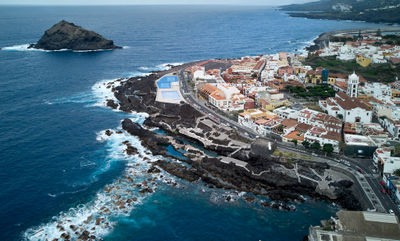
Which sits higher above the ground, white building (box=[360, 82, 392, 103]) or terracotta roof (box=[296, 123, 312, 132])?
white building (box=[360, 82, 392, 103])

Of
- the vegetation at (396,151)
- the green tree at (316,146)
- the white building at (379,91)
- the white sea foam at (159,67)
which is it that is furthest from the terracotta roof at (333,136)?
the white sea foam at (159,67)

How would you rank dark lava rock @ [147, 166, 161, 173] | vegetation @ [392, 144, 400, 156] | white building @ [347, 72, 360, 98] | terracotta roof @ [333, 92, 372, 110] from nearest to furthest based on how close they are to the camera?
vegetation @ [392, 144, 400, 156] → dark lava rock @ [147, 166, 161, 173] → terracotta roof @ [333, 92, 372, 110] → white building @ [347, 72, 360, 98]

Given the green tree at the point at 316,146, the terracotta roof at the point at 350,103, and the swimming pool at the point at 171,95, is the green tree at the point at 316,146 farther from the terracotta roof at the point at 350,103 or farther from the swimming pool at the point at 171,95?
the swimming pool at the point at 171,95

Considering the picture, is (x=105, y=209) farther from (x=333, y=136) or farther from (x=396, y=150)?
(x=396, y=150)

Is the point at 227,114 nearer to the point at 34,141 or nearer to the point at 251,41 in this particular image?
the point at 34,141

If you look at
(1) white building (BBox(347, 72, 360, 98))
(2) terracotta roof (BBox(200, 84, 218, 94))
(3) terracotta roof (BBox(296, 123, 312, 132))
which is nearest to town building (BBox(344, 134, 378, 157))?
(3) terracotta roof (BBox(296, 123, 312, 132))

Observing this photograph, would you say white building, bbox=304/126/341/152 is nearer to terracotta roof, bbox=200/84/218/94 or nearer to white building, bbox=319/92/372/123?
white building, bbox=319/92/372/123
